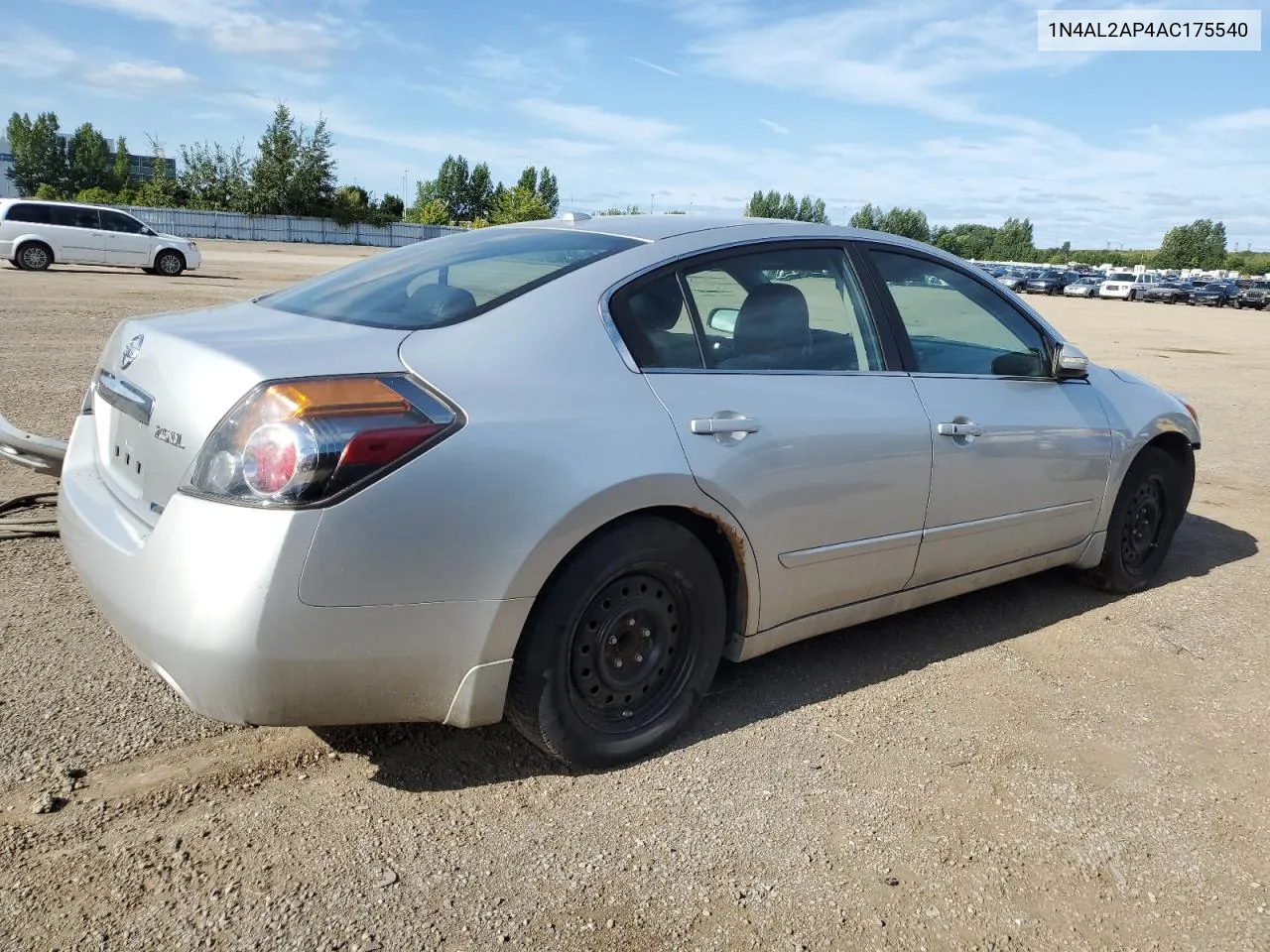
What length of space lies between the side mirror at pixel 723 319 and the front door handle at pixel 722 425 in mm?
339

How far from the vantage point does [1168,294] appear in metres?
59.6

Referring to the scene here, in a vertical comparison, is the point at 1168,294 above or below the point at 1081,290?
above

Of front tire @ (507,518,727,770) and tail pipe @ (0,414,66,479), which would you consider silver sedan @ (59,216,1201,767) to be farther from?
tail pipe @ (0,414,66,479)

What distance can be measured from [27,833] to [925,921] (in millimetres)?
2137

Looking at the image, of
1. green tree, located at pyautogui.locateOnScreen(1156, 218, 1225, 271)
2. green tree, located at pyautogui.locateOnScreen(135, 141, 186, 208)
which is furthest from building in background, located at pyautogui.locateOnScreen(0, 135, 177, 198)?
green tree, located at pyautogui.locateOnScreen(1156, 218, 1225, 271)

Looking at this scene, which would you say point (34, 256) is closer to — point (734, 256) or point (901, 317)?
point (734, 256)

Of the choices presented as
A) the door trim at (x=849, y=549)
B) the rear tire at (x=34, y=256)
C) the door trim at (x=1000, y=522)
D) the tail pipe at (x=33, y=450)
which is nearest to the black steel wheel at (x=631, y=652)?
the door trim at (x=849, y=549)

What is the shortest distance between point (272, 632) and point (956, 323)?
292 centimetres

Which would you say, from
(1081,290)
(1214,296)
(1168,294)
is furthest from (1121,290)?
(1214,296)

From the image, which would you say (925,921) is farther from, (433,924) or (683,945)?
(433,924)

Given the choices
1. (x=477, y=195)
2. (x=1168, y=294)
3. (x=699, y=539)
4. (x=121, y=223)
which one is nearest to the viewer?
(x=699, y=539)

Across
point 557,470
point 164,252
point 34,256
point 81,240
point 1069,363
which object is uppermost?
point 1069,363

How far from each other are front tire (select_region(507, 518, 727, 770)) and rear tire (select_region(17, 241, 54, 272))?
24059 mm

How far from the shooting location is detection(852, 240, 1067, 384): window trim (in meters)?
3.67
